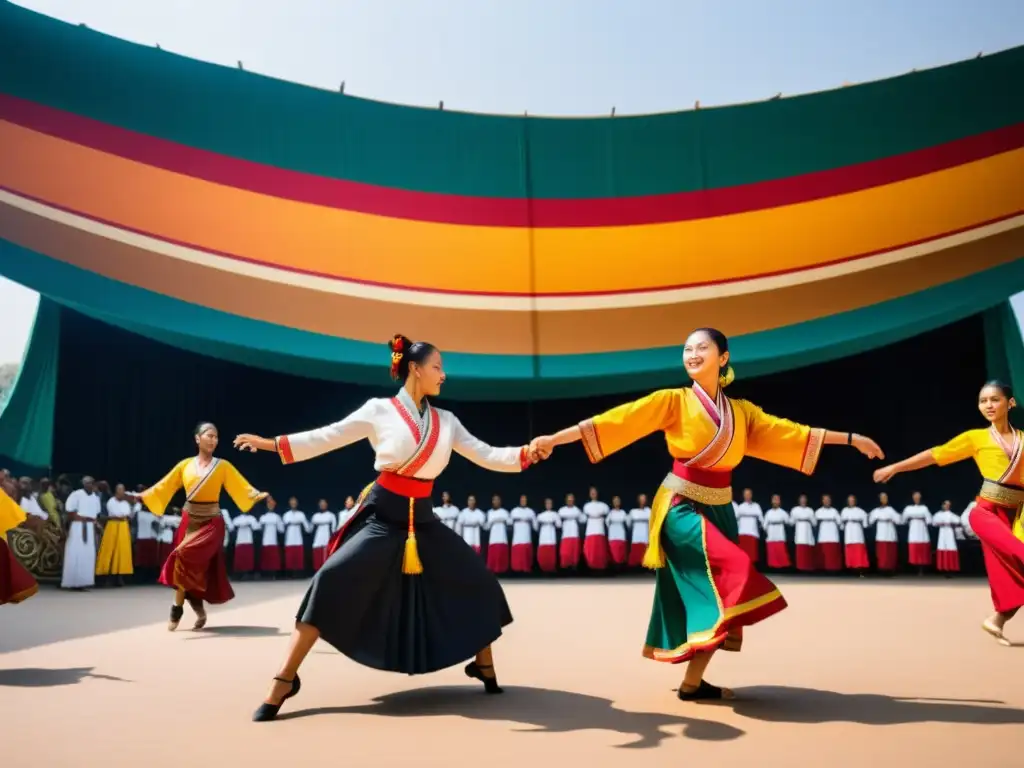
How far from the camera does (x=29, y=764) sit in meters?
2.36

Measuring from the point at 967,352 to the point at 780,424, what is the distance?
9.33m

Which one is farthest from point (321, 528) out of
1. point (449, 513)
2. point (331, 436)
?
point (331, 436)

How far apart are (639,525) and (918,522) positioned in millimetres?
3207

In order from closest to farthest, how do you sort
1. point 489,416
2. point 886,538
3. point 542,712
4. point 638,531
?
point 542,712
point 886,538
point 638,531
point 489,416

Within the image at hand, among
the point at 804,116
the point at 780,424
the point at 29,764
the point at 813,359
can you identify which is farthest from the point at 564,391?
the point at 29,764

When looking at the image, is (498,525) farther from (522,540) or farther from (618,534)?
(618,534)

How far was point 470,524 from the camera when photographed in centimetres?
1152

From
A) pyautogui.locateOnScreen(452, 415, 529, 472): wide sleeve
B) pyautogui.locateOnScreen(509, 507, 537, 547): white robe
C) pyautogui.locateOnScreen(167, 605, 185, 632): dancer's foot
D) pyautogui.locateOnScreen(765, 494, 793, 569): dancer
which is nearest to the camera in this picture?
pyautogui.locateOnScreen(452, 415, 529, 472): wide sleeve

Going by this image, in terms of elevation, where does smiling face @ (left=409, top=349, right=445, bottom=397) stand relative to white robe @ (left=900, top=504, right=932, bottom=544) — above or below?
above

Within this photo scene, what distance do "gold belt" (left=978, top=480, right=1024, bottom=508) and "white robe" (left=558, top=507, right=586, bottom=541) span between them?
7.20m

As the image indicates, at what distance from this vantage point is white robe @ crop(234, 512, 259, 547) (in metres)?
11.4

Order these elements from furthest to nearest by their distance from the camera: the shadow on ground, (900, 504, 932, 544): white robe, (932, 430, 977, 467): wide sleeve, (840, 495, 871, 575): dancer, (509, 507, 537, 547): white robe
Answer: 1. (509, 507, 537, 547): white robe
2. (840, 495, 871, 575): dancer
3. (900, 504, 932, 544): white robe
4. (932, 430, 977, 467): wide sleeve
5. the shadow on ground

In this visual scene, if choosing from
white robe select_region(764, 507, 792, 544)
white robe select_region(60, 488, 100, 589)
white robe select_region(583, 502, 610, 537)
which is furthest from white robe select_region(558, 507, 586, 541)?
white robe select_region(60, 488, 100, 589)

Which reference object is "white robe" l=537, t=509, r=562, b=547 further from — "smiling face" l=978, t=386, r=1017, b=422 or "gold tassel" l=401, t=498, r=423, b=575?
"gold tassel" l=401, t=498, r=423, b=575
